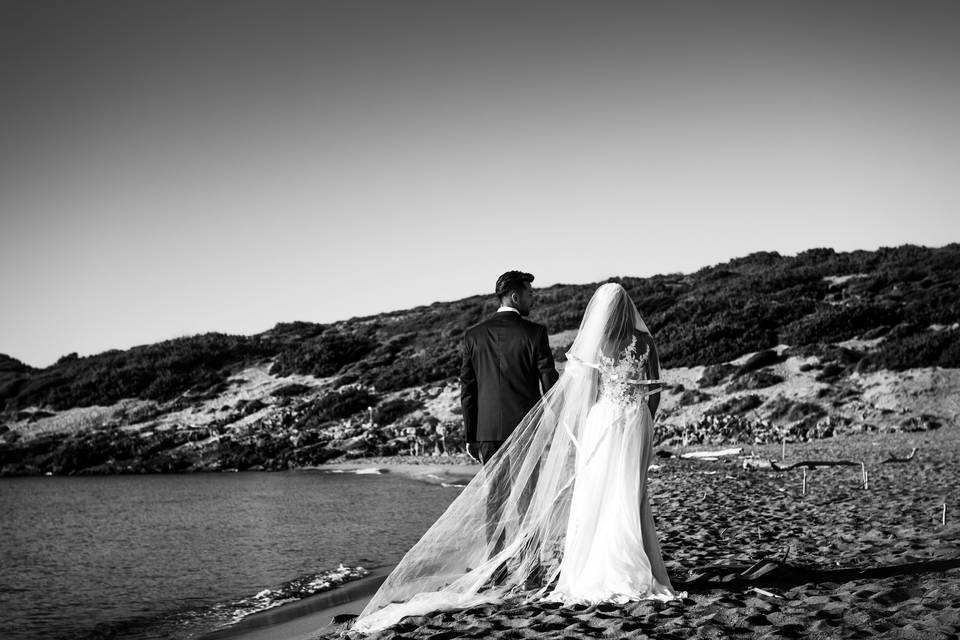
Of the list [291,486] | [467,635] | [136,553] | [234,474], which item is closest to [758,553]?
[467,635]

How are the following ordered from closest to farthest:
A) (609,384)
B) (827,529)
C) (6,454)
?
(609,384)
(827,529)
(6,454)

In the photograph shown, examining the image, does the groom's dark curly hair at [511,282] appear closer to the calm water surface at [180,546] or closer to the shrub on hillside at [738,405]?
the calm water surface at [180,546]

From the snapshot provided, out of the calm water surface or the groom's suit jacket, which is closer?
A: the groom's suit jacket

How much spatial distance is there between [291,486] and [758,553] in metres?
17.0

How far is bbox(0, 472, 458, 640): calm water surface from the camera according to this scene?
28.9 feet

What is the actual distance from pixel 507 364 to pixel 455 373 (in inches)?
1160

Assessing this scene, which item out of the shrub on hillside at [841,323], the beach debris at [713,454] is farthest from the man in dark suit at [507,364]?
the shrub on hillside at [841,323]

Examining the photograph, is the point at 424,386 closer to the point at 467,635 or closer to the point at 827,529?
the point at 827,529

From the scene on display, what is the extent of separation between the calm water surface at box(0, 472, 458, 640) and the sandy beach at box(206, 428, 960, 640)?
1.55m

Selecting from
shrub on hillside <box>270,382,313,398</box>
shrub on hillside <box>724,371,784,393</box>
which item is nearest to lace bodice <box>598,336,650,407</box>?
shrub on hillside <box>724,371,784,393</box>

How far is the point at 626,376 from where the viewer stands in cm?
580

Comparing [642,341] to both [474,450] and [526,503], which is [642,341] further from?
[474,450]

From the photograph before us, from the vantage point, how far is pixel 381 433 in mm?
30422

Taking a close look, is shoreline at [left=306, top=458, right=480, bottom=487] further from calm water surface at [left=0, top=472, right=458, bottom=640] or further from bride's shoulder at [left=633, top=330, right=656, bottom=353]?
bride's shoulder at [left=633, top=330, right=656, bottom=353]
